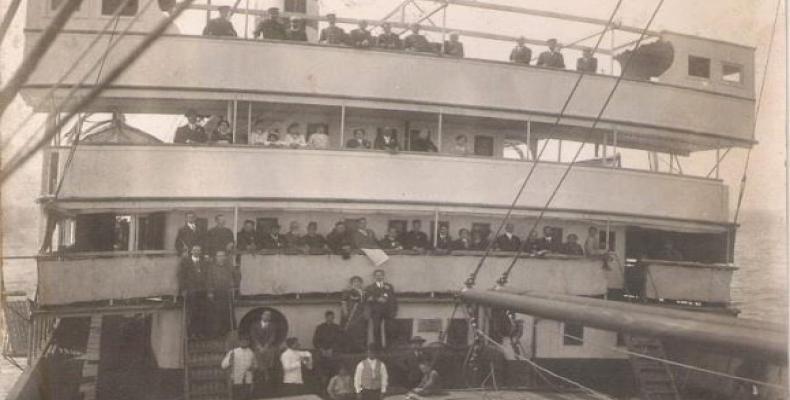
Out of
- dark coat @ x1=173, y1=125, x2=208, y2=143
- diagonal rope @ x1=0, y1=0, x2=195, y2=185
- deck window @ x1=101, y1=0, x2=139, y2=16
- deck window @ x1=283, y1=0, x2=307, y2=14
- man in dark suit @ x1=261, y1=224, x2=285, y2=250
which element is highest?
deck window @ x1=283, y1=0, x2=307, y2=14

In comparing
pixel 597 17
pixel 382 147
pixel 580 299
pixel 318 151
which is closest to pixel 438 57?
pixel 382 147

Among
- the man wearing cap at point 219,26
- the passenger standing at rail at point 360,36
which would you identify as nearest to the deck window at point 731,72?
the passenger standing at rail at point 360,36

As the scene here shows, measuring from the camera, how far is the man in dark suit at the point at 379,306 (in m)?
11.2

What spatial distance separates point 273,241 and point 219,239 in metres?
1.10

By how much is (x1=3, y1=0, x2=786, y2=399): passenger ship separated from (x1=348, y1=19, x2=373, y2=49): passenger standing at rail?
228 millimetres

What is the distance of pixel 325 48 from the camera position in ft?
41.2

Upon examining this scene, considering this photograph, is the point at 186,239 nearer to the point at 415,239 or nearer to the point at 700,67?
the point at 415,239

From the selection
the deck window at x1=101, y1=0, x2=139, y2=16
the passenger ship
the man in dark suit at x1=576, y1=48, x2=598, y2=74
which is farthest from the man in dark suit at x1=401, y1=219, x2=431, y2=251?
the deck window at x1=101, y1=0, x2=139, y2=16

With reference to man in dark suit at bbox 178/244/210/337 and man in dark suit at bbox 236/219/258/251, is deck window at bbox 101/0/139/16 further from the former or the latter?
man in dark suit at bbox 178/244/210/337

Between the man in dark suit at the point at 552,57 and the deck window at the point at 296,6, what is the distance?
17.2 ft

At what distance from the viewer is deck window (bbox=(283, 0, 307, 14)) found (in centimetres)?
1501

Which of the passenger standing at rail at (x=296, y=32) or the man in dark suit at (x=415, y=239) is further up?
the passenger standing at rail at (x=296, y=32)

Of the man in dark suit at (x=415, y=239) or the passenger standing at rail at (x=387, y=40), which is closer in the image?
the man in dark suit at (x=415, y=239)

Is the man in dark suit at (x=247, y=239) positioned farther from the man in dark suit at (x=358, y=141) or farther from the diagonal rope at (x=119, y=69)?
the diagonal rope at (x=119, y=69)
